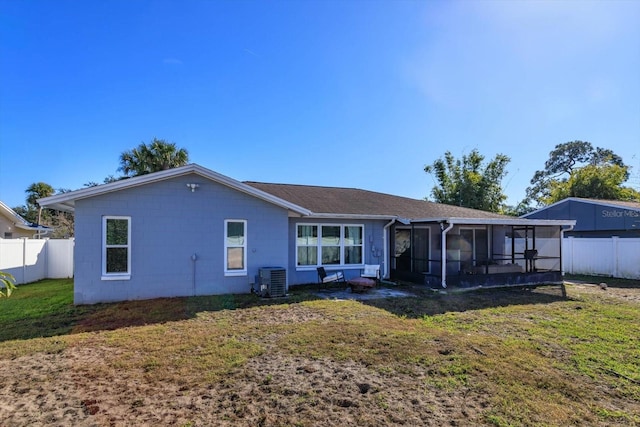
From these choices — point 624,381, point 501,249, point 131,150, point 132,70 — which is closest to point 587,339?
point 624,381

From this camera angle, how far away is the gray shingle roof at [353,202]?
41.3 feet

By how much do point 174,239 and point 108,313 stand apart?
2.35 meters

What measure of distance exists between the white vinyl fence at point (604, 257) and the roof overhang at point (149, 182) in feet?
45.9

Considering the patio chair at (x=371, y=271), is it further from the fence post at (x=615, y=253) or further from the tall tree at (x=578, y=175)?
the tall tree at (x=578, y=175)

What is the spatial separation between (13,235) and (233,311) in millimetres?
16320

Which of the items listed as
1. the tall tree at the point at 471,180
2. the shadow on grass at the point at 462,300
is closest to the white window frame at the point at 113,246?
the shadow on grass at the point at 462,300

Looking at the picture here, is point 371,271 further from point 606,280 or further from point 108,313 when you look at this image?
point 606,280

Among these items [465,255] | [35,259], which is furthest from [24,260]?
[465,255]

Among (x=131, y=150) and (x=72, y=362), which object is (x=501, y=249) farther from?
(x=131, y=150)

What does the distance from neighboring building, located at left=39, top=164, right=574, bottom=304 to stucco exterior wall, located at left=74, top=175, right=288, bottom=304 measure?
3 centimetres

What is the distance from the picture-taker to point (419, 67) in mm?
11844

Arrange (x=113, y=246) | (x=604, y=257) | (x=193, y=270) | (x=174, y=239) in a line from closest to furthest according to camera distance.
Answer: (x=113, y=246) → (x=174, y=239) → (x=193, y=270) → (x=604, y=257)

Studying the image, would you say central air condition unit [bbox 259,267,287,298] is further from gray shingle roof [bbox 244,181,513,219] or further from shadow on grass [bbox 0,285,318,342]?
gray shingle roof [bbox 244,181,513,219]

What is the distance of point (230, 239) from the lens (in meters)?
9.92
